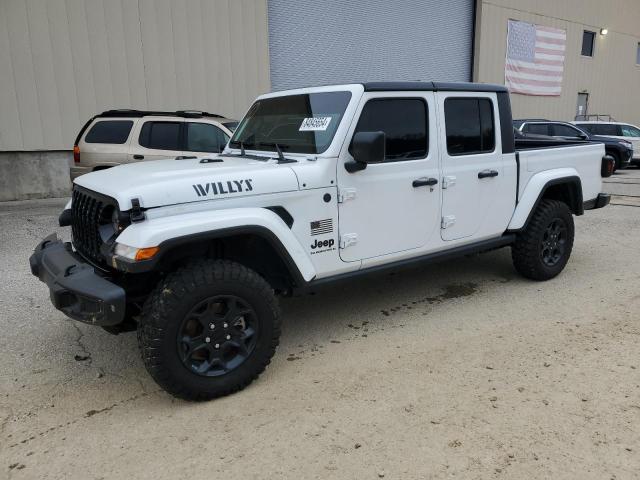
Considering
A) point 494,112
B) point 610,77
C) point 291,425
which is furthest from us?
point 610,77

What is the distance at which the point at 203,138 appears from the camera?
9.01 meters

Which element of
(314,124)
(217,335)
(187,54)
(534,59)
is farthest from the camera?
(534,59)

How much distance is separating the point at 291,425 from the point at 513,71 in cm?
2124

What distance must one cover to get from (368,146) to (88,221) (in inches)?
73.7

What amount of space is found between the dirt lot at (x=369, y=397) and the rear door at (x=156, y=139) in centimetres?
439

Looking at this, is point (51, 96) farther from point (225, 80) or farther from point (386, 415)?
point (386, 415)

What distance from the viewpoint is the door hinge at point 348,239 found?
11.8 feet

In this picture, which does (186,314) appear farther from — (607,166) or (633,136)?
(633,136)

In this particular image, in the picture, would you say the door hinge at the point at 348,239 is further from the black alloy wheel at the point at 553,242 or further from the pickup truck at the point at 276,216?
the black alloy wheel at the point at 553,242

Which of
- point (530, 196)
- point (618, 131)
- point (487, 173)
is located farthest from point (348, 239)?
point (618, 131)

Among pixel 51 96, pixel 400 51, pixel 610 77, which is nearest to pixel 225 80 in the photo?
pixel 51 96

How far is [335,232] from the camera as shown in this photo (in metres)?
3.55

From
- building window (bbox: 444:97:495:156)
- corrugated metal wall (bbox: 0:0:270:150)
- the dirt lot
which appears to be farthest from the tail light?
corrugated metal wall (bbox: 0:0:270:150)

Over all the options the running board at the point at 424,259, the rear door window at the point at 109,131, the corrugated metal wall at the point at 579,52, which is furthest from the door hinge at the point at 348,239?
the corrugated metal wall at the point at 579,52
